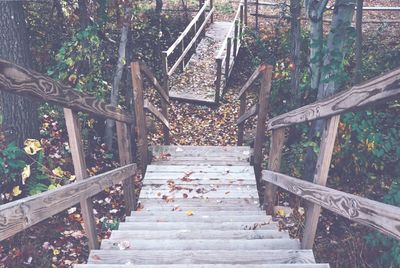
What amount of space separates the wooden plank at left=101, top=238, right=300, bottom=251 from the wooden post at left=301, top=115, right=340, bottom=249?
22 cm

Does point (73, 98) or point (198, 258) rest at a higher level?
point (73, 98)

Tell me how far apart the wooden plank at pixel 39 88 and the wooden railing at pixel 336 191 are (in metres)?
1.75

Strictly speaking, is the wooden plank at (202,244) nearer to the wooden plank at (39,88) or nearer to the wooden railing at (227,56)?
the wooden plank at (39,88)

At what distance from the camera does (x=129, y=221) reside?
409 centimetres

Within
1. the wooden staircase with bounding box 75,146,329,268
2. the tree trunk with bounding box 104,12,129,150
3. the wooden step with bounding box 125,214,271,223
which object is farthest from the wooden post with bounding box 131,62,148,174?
the wooden step with bounding box 125,214,271,223

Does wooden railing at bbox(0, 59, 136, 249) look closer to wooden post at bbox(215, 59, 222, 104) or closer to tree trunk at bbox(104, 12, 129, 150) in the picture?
tree trunk at bbox(104, 12, 129, 150)

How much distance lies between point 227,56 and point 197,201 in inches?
243

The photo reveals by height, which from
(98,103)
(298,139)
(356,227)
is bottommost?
(356,227)

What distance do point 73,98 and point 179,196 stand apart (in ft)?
8.83

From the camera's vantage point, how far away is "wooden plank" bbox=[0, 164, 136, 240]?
1812 mm

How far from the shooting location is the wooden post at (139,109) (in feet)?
17.1

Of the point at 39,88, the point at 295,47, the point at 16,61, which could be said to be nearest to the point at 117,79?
the point at 16,61

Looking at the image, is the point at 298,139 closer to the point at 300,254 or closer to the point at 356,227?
the point at 356,227

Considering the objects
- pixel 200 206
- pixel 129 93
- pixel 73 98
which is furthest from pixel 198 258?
pixel 129 93
